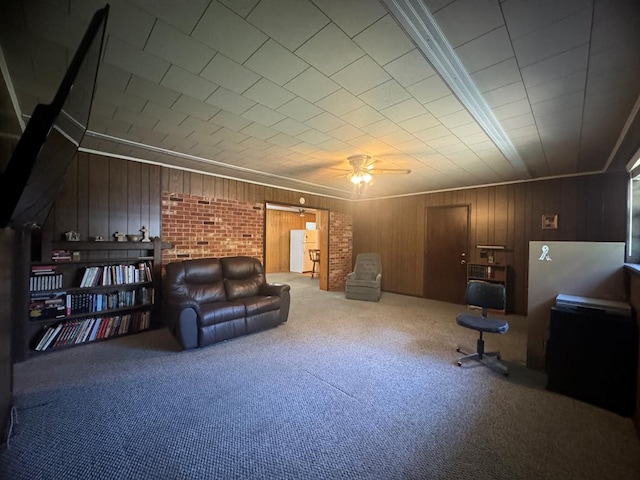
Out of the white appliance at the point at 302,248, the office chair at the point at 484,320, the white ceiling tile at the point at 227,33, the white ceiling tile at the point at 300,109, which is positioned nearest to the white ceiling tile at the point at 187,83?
the white ceiling tile at the point at 227,33

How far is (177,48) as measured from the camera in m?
1.59

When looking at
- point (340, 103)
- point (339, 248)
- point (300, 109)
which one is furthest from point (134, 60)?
point (339, 248)

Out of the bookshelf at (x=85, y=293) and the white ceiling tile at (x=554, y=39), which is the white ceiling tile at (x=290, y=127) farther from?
the bookshelf at (x=85, y=293)

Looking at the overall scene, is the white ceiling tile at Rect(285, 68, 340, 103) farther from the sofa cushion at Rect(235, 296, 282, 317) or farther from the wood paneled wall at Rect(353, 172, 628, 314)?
the wood paneled wall at Rect(353, 172, 628, 314)

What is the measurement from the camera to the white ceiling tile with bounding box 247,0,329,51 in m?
1.30

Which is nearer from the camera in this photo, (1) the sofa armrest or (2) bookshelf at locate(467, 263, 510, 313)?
(1) the sofa armrest

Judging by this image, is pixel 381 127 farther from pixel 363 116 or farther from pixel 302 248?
pixel 302 248

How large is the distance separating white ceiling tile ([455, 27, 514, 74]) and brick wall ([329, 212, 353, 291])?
197 inches

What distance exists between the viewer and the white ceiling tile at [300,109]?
7.26 feet

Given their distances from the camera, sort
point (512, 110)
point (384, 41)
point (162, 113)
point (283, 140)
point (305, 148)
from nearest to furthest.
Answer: point (384, 41) < point (512, 110) < point (162, 113) < point (283, 140) < point (305, 148)

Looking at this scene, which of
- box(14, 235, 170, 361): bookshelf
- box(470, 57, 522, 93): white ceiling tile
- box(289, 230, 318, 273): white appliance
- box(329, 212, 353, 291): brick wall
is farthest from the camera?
box(289, 230, 318, 273): white appliance

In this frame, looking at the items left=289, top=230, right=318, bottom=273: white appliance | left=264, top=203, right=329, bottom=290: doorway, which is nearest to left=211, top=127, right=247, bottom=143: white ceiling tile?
left=264, top=203, right=329, bottom=290: doorway

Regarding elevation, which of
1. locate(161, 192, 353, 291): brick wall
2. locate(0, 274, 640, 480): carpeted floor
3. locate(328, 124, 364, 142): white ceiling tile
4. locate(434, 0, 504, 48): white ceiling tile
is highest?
locate(434, 0, 504, 48): white ceiling tile

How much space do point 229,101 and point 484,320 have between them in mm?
3277
